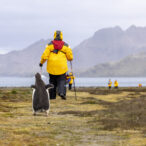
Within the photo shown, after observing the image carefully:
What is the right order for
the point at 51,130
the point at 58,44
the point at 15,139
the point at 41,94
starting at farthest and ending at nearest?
the point at 58,44 → the point at 41,94 → the point at 51,130 → the point at 15,139

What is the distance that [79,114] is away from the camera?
12.7 m

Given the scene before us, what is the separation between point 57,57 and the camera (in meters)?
15.2

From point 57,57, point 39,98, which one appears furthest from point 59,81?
point 39,98

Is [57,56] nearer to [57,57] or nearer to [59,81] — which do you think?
[57,57]

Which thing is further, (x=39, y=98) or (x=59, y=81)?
(x=59, y=81)

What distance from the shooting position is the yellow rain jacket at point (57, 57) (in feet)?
49.3

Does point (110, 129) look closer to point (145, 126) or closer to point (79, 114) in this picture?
point (145, 126)

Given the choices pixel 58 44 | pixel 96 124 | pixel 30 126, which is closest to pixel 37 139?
pixel 30 126

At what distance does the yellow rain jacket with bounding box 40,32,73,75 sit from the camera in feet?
49.3

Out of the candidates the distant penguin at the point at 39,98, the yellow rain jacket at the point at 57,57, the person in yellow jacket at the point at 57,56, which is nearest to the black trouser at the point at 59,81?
the person in yellow jacket at the point at 57,56

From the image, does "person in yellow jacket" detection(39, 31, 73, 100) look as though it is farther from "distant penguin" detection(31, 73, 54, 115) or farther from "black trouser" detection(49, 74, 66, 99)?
"distant penguin" detection(31, 73, 54, 115)

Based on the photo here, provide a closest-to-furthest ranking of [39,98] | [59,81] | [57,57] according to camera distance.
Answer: [39,98] < [57,57] < [59,81]

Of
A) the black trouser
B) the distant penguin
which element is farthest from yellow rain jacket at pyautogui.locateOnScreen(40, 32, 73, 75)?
the distant penguin

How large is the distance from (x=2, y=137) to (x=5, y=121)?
294cm
